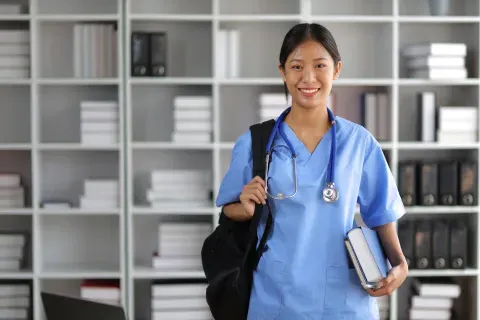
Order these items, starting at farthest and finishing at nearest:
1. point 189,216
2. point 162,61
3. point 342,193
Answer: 1. point 189,216
2. point 162,61
3. point 342,193

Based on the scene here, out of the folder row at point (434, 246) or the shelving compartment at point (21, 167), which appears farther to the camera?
the shelving compartment at point (21, 167)

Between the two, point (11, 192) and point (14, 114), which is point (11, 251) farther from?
point (14, 114)

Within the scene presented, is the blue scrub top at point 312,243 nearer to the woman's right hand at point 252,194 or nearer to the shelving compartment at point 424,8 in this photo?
the woman's right hand at point 252,194

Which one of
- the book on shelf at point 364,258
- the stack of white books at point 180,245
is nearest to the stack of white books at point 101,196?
the stack of white books at point 180,245

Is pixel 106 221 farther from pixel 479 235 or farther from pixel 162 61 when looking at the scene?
pixel 479 235

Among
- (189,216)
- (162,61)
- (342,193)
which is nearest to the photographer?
(342,193)

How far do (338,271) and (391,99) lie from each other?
2290 millimetres

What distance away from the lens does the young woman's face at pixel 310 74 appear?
165cm

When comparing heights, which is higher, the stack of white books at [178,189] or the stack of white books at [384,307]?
the stack of white books at [178,189]

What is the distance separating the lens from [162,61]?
12.3 feet

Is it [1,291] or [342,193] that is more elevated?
[342,193]

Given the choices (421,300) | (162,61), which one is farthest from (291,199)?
(421,300)

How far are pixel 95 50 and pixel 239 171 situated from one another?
2.23 meters

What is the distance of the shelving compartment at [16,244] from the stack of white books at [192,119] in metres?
0.93
